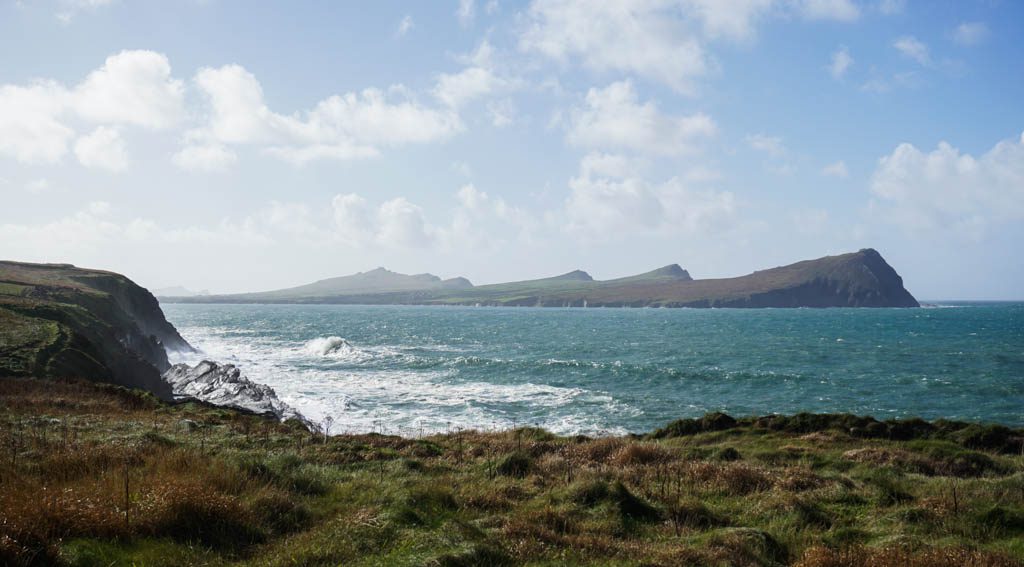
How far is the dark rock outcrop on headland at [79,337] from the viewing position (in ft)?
98.9

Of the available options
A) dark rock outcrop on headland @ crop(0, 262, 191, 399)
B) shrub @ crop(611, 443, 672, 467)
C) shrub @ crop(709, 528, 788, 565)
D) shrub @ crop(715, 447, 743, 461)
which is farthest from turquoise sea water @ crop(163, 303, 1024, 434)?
shrub @ crop(709, 528, 788, 565)

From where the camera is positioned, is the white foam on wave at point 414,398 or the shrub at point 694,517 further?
the white foam on wave at point 414,398

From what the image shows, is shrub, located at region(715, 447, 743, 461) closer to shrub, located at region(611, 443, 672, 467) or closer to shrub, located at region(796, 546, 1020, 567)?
shrub, located at region(611, 443, 672, 467)

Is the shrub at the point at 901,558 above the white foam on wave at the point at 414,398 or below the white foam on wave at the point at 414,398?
above

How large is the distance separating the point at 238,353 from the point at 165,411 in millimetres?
55152

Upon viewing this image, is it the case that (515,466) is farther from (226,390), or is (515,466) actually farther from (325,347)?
(325,347)

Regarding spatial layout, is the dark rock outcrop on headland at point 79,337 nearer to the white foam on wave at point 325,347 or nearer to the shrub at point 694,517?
the white foam on wave at point 325,347

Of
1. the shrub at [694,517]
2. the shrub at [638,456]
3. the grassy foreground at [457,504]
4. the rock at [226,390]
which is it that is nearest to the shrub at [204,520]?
the grassy foreground at [457,504]

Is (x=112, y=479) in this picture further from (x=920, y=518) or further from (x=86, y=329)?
(x=86, y=329)

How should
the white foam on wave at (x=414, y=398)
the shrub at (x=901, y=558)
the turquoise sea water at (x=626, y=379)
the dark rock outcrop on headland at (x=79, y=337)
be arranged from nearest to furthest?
the shrub at (x=901, y=558) → the dark rock outcrop on headland at (x=79, y=337) → the white foam on wave at (x=414, y=398) → the turquoise sea water at (x=626, y=379)

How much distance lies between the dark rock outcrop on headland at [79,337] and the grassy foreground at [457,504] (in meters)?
12.3

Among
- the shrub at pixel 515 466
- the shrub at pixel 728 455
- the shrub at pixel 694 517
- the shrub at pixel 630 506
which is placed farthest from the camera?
the shrub at pixel 728 455

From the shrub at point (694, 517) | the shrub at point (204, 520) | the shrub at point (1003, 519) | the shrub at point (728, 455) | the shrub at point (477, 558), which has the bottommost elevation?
the shrub at point (728, 455)

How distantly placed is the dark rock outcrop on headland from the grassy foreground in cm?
1231
